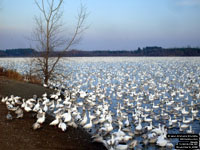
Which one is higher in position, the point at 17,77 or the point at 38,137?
the point at 17,77

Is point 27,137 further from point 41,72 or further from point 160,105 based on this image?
point 41,72

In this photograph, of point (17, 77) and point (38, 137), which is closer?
point (38, 137)

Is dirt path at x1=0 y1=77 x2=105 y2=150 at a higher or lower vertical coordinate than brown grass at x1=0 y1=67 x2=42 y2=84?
lower

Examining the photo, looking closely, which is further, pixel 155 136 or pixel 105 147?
pixel 155 136

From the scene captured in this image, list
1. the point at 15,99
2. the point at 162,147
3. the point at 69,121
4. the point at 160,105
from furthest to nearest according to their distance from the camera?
the point at 160,105 → the point at 15,99 → the point at 69,121 → the point at 162,147

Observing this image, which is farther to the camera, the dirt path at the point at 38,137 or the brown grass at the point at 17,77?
the brown grass at the point at 17,77

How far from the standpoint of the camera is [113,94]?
1706 cm

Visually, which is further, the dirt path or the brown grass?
the brown grass

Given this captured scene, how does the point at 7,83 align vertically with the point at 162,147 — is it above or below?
above

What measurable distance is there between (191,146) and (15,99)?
8.14 metres

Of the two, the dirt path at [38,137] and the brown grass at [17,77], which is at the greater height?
the brown grass at [17,77]

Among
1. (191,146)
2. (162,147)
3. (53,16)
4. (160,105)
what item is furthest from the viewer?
(53,16)

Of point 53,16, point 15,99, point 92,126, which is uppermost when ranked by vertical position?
point 53,16

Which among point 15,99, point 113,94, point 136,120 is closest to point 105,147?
point 136,120
